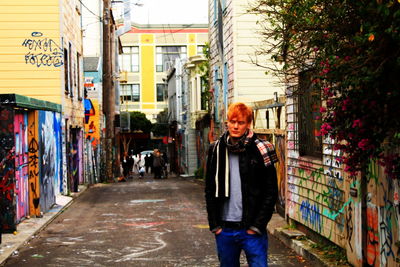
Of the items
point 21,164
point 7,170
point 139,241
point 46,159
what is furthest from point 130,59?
point 139,241

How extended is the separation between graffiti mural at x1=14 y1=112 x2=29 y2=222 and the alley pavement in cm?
38

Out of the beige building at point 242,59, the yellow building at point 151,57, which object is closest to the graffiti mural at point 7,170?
the beige building at point 242,59

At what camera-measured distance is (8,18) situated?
2175cm

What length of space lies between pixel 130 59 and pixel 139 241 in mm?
58590

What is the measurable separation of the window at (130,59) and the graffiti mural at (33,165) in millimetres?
54174

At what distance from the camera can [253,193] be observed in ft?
18.7

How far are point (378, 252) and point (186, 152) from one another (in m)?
36.4

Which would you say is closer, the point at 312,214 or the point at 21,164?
the point at 312,214

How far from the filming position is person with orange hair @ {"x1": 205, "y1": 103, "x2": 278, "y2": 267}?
569 centimetres

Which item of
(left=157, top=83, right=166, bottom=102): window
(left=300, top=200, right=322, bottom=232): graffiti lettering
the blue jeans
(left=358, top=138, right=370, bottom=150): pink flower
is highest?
(left=157, top=83, right=166, bottom=102): window

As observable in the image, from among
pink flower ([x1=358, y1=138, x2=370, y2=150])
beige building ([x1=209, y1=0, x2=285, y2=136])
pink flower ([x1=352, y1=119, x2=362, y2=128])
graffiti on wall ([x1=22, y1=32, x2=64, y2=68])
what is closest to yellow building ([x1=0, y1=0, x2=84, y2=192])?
graffiti on wall ([x1=22, y1=32, x2=64, y2=68])

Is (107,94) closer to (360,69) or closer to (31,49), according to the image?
(31,49)

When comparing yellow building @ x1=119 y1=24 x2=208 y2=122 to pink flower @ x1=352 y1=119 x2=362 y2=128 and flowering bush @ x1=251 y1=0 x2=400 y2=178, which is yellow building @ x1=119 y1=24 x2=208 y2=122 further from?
pink flower @ x1=352 y1=119 x2=362 y2=128

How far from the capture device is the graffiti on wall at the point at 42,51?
21.8 meters
